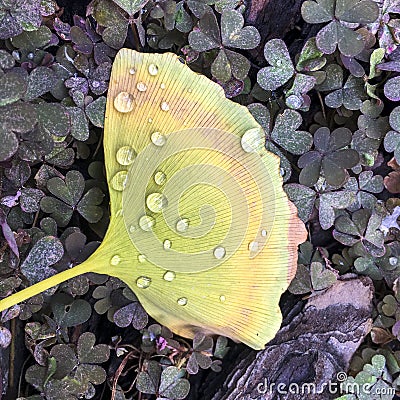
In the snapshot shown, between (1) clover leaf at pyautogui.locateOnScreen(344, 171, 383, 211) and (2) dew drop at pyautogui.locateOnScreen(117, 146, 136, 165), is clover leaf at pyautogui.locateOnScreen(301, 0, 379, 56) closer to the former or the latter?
(1) clover leaf at pyautogui.locateOnScreen(344, 171, 383, 211)

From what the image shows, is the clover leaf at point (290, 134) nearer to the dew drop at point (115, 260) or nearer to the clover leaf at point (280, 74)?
the clover leaf at point (280, 74)

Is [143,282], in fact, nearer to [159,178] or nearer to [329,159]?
[159,178]

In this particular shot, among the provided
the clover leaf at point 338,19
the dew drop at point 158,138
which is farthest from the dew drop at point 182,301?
the clover leaf at point 338,19

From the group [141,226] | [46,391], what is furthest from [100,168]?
[46,391]

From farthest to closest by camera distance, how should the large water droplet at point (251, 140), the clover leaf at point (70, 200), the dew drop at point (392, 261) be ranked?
the dew drop at point (392, 261) → the clover leaf at point (70, 200) → the large water droplet at point (251, 140)

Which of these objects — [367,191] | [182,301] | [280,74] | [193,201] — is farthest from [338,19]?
[182,301]

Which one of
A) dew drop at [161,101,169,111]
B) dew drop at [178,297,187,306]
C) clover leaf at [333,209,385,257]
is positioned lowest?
clover leaf at [333,209,385,257]

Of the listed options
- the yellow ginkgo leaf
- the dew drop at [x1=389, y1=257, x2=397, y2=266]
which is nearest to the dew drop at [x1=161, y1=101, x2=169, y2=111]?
the yellow ginkgo leaf

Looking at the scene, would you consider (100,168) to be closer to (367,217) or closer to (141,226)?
(141,226)
